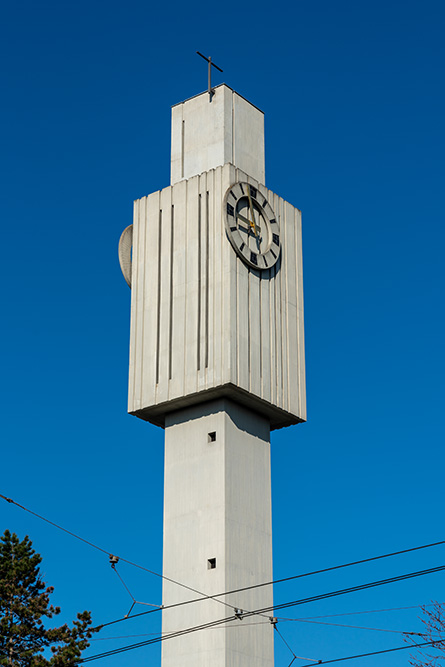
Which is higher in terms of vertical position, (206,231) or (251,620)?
(206,231)

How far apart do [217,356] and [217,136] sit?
9727 millimetres

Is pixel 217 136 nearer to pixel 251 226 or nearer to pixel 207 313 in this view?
pixel 251 226

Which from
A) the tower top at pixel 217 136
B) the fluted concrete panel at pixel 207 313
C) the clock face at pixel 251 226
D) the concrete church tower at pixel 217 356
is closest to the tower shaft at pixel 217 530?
the concrete church tower at pixel 217 356

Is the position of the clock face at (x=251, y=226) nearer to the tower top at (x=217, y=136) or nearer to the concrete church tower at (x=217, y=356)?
the concrete church tower at (x=217, y=356)

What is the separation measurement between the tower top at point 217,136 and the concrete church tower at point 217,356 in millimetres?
56

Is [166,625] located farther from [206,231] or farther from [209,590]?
[206,231]

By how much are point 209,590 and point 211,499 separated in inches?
122

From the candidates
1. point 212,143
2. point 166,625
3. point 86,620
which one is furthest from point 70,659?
point 212,143

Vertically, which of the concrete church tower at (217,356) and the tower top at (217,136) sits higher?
the tower top at (217,136)

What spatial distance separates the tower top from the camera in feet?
154

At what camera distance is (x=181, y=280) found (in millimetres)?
44531

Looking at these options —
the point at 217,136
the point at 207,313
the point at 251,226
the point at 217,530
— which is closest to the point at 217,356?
the point at 207,313

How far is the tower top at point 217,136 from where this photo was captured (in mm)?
46969

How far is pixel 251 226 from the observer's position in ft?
147
